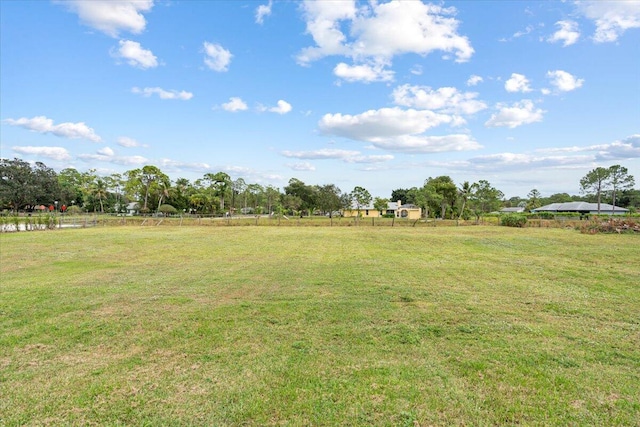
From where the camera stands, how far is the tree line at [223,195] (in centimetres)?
4838

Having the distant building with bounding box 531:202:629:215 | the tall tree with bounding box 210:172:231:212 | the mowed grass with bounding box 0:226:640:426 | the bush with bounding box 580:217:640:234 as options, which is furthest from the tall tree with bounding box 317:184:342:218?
the mowed grass with bounding box 0:226:640:426

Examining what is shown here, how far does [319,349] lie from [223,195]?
5405 centimetres

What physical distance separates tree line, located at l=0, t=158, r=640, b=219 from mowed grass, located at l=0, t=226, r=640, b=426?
39426 millimetres

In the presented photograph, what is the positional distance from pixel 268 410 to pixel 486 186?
5719 centimetres

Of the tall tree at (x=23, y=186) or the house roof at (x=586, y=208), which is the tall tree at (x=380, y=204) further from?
the tall tree at (x=23, y=186)

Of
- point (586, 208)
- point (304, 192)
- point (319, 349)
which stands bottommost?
point (319, 349)

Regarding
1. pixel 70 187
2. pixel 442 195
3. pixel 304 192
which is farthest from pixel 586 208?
pixel 70 187

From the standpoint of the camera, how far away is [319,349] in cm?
396

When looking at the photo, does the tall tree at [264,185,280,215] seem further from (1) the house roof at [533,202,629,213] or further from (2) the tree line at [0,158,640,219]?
(1) the house roof at [533,202,629,213]

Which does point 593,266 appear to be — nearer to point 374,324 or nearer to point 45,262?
point 374,324

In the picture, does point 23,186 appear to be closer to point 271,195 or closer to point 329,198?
point 271,195

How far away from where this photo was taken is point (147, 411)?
2.78 metres

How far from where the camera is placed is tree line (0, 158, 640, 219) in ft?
159

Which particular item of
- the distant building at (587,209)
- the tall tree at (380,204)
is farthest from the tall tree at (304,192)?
the distant building at (587,209)
